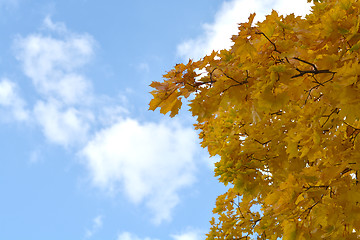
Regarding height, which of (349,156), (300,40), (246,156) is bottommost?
(349,156)

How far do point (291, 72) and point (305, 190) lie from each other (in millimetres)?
885

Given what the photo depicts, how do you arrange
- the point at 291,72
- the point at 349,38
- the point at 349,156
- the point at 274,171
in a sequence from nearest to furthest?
the point at 349,38, the point at 291,72, the point at 349,156, the point at 274,171

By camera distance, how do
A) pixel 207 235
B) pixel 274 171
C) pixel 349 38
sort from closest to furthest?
pixel 349 38, pixel 274 171, pixel 207 235

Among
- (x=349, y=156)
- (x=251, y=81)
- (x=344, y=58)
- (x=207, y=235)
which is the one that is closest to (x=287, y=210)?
(x=349, y=156)

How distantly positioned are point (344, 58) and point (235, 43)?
705 mm

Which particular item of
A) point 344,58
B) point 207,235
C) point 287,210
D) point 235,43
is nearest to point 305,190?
point 287,210

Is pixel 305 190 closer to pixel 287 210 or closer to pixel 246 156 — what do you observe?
pixel 287 210

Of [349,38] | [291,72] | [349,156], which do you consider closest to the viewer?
[349,38]

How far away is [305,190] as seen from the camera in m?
2.56

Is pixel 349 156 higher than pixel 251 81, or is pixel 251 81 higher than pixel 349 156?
pixel 251 81

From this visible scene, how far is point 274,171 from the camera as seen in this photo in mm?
4027

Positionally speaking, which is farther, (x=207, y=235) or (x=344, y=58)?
(x=207, y=235)

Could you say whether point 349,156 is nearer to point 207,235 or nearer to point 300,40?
point 300,40

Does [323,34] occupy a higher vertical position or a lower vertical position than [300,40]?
lower
